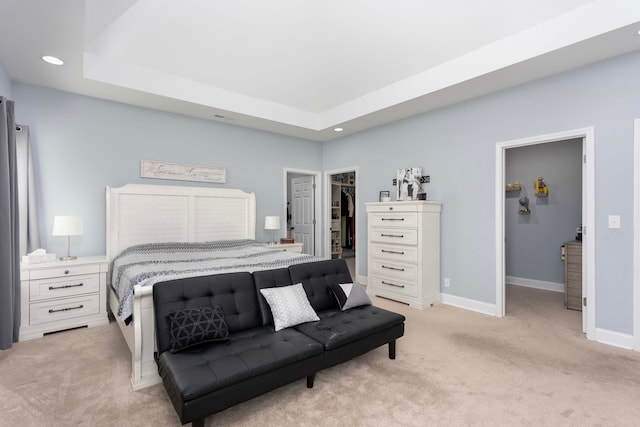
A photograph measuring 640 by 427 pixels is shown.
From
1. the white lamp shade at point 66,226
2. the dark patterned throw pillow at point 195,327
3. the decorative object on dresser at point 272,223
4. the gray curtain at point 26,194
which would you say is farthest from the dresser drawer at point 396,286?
the gray curtain at point 26,194

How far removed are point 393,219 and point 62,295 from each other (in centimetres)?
383

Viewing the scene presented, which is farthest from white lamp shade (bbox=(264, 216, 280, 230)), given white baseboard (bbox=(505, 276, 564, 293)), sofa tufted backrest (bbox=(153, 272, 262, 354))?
white baseboard (bbox=(505, 276, 564, 293))

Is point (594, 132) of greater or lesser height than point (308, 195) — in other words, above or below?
above

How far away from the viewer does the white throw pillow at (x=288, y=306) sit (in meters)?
2.35

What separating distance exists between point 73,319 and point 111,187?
61.3 inches

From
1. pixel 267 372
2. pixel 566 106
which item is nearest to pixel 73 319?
pixel 267 372

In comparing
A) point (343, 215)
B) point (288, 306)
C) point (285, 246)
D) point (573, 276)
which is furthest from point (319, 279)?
point (343, 215)

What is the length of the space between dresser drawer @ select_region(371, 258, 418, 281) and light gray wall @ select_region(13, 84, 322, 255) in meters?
2.43

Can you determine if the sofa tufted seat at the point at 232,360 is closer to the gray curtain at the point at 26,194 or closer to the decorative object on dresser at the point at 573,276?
the gray curtain at the point at 26,194

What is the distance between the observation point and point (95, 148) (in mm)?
3836

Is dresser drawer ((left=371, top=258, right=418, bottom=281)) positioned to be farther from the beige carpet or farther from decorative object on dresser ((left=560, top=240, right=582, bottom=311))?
decorative object on dresser ((left=560, top=240, right=582, bottom=311))

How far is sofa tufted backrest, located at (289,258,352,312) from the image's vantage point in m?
2.75

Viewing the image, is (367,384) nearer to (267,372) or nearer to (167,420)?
(267,372)

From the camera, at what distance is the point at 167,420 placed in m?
1.83
